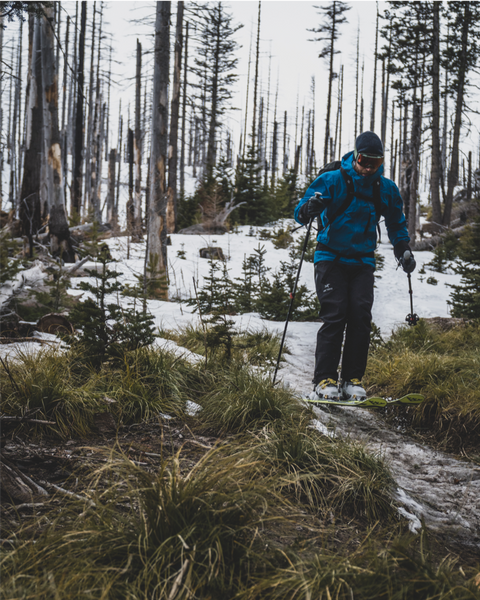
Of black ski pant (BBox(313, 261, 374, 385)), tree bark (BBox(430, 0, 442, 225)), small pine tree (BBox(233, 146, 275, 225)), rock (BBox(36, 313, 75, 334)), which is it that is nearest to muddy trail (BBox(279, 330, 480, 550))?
black ski pant (BBox(313, 261, 374, 385))

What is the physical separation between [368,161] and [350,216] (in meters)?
0.48

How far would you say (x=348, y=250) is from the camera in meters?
3.76

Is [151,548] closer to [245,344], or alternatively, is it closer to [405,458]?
[405,458]

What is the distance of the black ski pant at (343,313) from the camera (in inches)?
150

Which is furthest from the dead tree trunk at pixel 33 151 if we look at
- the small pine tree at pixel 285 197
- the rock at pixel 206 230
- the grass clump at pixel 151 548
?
the small pine tree at pixel 285 197

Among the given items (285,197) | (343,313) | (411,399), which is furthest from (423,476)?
(285,197)

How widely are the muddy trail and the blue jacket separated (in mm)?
1411

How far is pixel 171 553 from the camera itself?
1.43m

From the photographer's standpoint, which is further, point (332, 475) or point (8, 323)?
point (8, 323)

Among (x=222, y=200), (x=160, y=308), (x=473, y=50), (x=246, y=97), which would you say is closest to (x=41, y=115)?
(x=160, y=308)

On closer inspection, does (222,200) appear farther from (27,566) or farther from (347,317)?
(27,566)

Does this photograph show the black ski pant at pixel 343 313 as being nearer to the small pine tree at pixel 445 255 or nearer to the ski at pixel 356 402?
the ski at pixel 356 402

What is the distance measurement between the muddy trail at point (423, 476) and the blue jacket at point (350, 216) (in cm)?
141

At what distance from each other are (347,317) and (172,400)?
5.69 feet
